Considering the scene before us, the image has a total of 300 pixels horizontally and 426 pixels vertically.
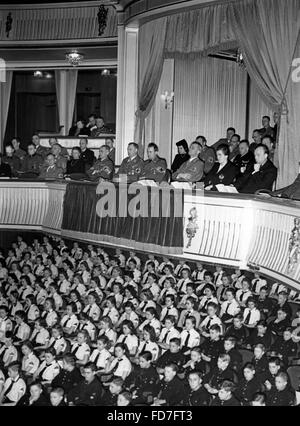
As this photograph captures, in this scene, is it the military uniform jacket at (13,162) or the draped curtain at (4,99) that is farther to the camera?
the draped curtain at (4,99)

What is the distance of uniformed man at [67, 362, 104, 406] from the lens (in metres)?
7.07

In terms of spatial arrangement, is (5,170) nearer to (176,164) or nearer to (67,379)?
(176,164)

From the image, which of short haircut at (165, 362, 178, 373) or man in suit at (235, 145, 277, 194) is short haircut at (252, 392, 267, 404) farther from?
man in suit at (235, 145, 277, 194)

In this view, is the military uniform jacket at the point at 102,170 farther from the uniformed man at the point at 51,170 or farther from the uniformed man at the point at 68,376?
the uniformed man at the point at 68,376

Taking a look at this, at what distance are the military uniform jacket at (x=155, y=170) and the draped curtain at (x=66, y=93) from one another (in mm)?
8195

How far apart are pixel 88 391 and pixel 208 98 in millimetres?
9487

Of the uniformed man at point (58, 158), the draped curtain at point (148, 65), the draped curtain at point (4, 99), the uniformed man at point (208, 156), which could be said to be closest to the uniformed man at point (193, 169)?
the uniformed man at point (208, 156)

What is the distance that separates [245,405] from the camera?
638cm

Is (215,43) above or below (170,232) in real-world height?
above

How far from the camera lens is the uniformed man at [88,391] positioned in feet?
23.2

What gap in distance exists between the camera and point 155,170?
11.4 m

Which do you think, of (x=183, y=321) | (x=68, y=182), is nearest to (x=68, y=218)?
(x=68, y=182)
